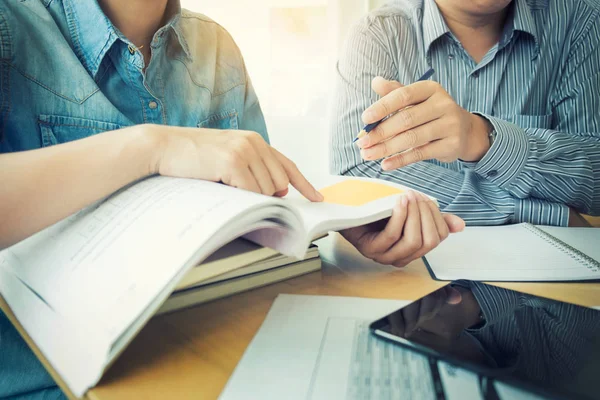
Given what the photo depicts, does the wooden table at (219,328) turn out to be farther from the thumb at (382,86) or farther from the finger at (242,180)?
the thumb at (382,86)

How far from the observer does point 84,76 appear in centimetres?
67

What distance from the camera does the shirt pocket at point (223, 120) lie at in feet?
2.87

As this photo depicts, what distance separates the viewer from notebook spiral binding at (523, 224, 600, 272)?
0.52 metres

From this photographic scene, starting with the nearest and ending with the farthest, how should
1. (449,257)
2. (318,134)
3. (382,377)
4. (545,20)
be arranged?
(382,377) < (449,257) < (545,20) < (318,134)

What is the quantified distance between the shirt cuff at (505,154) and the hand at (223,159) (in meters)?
0.43

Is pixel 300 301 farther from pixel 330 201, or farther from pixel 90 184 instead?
pixel 90 184

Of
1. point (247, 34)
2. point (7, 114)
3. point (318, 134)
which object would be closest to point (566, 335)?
point (7, 114)

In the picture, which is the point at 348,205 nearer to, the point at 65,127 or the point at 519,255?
the point at 519,255

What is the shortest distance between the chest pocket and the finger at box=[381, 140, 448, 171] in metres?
0.46

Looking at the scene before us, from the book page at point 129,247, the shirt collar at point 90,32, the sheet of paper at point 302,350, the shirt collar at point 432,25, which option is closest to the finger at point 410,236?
the sheet of paper at point 302,350

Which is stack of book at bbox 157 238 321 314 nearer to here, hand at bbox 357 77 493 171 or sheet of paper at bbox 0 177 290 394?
sheet of paper at bbox 0 177 290 394

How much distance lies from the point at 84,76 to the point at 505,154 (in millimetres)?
736

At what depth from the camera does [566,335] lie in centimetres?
33

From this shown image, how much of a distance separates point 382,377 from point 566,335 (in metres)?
0.16
